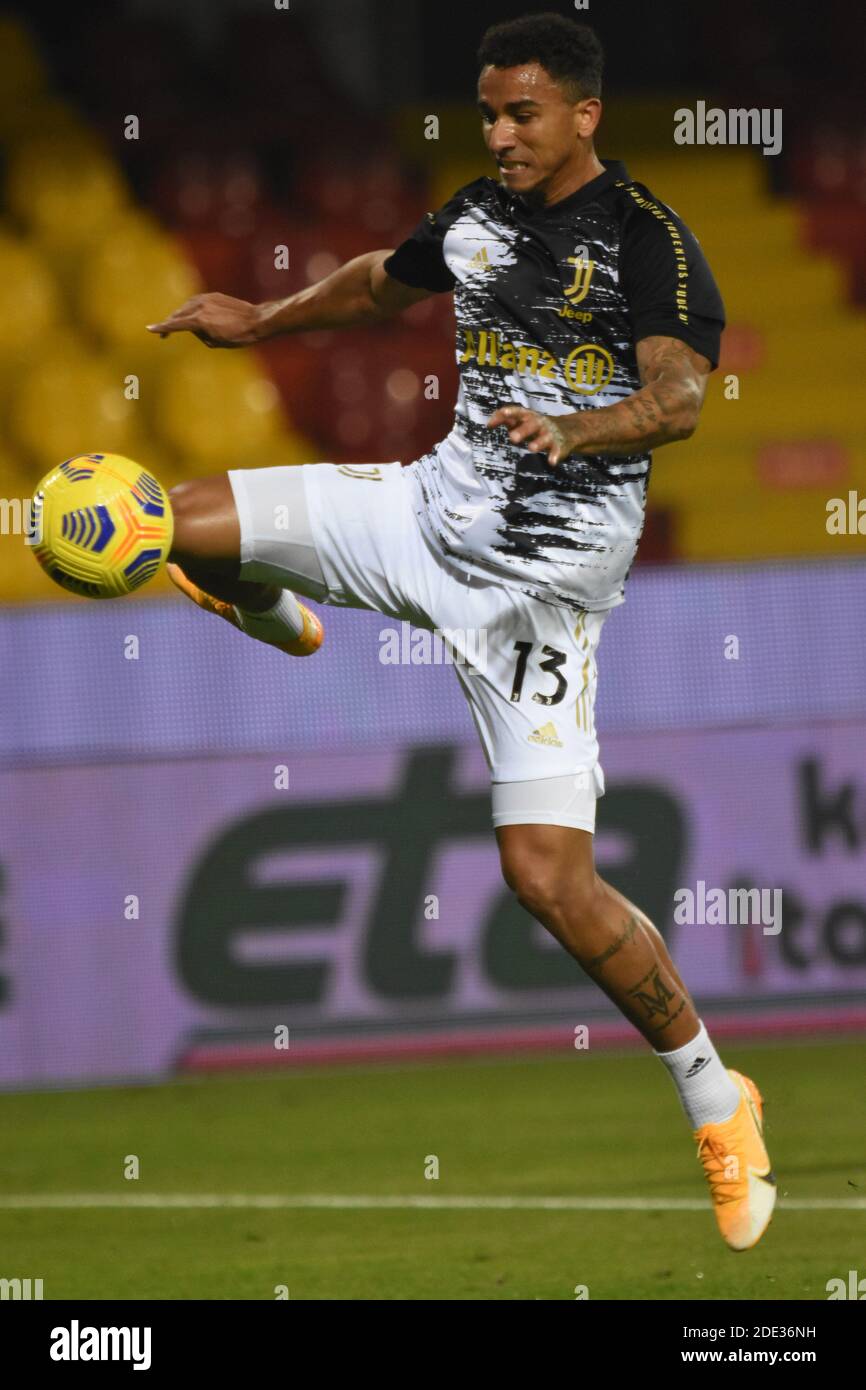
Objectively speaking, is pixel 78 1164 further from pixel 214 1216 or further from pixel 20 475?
pixel 20 475

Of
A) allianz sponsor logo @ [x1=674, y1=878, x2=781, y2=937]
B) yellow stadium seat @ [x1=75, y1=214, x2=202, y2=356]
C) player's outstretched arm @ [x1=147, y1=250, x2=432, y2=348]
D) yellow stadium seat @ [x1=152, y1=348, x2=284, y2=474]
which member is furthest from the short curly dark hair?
yellow stadium seat @ [x1=75, y1=214, x2=202, y2=356]

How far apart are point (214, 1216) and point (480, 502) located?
253 centimetres

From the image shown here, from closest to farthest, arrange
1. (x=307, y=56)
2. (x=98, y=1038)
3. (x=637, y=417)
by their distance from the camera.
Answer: (x=637, y=417) → (x=98, y=1038) → (x=307, y=56)

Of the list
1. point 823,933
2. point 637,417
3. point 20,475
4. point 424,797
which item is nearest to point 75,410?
point 20,475

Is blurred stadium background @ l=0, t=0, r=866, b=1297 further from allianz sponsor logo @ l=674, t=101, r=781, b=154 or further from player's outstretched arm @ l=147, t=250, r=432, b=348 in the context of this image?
player's outstretched arm @ l=147, t=250, r=432, b=348

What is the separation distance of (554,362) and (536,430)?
2.91ft

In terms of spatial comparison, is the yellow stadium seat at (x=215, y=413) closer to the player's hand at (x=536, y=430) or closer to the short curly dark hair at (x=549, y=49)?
the short curly dark hair at (x=549, y=49)

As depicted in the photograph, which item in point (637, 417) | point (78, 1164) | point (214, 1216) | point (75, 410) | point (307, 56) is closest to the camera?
point (637, 417)

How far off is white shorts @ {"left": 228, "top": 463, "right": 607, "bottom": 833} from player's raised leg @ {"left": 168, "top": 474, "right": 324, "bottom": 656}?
57 mm

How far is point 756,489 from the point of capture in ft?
38.8

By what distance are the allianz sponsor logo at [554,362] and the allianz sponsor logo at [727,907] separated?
4078mm

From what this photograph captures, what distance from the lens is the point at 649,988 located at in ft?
15.6

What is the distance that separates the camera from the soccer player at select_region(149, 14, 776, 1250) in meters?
4.57

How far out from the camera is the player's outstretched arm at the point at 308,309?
5.00 m
